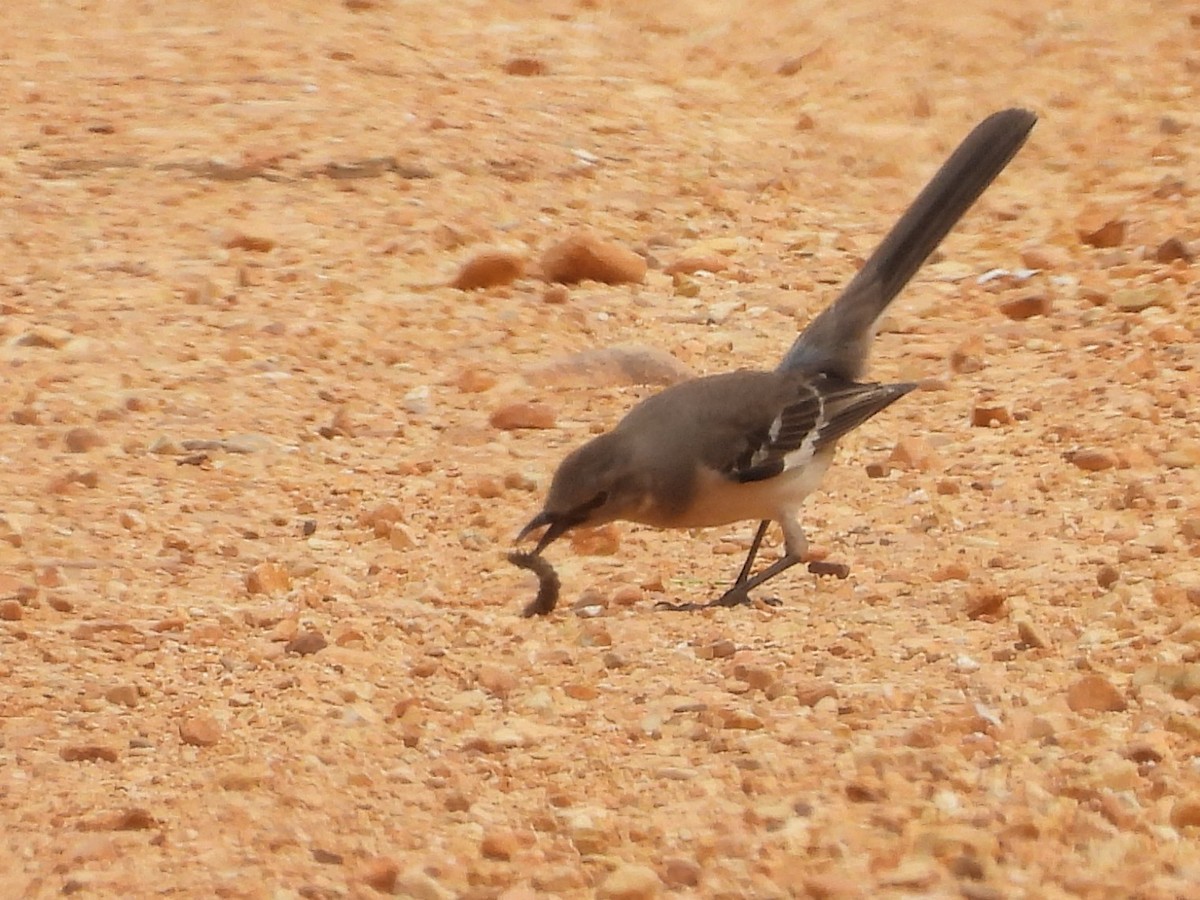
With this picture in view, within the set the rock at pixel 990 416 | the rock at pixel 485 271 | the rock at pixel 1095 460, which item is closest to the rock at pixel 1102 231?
the rock at pixel 990 416

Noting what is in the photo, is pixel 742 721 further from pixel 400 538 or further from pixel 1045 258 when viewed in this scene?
pixel 1045 258

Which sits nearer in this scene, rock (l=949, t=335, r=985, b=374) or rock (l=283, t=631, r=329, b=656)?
rock (l=283, t=631, r=329, b=656)

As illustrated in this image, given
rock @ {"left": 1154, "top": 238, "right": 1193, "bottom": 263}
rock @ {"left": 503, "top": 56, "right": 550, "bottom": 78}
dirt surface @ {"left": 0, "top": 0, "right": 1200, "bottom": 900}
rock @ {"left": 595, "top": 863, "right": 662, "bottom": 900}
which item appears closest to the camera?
rock @ {"left": 595, "top": 863, "right": 662, "bottom": 900}

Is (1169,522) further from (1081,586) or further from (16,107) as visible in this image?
(16,107)

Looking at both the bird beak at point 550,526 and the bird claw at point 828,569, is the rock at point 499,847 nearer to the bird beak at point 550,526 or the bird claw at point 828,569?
the bird beak at point 550,526

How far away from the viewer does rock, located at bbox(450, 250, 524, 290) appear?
343 inches

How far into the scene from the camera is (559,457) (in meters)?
7.33

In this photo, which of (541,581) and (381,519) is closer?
(541,581)

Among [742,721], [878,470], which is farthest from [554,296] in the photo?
[742,721]

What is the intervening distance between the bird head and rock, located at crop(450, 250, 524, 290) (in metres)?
2.71

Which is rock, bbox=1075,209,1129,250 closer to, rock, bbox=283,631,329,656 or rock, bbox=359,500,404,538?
rock, bbox=359,500,404,538

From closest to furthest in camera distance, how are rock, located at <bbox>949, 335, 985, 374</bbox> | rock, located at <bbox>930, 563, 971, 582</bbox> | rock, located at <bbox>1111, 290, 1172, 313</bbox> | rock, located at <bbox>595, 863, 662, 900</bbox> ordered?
rock, located at <bbox>595, 863, 662, 900</bbox>, rock, located at <bbox>930, 563, 971, 582</bbox>, rock, located at <bbox>949, 335, 985, 374</bbox>, rock, located at <bbox>1111, 290, 1172, 313</bbox>

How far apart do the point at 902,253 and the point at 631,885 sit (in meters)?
3.72

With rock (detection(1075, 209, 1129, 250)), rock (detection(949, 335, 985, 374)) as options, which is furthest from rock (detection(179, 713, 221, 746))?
rock (detection(1075, 209, 1129, 250))
